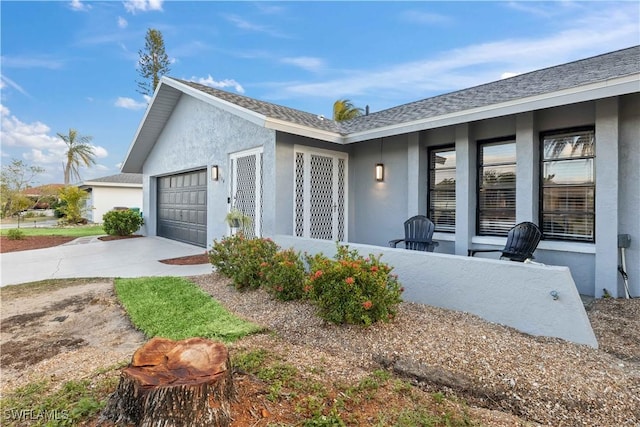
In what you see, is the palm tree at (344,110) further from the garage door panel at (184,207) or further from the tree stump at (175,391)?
the tree stump at (175,391)

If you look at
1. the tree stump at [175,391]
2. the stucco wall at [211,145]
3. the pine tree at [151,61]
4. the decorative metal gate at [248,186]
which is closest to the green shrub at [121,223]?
the stucco wall at [211,145]

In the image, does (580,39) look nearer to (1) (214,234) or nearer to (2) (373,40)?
(2) (373,40)

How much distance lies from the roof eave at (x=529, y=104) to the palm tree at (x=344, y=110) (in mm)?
14940

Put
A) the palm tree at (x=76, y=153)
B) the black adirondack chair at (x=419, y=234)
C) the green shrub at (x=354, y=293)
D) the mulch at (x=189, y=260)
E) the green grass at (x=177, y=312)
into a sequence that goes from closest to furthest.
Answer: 1. the green shrub at (x=354, y=293)
2. the green grass at (x=177, y=312)
3. the black adirondack chair at (x=419, y=234)
4. the mulch at (x=189, y=260)
5. the palm tree at (x=76, y=153)

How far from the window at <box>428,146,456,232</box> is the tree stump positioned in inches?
239

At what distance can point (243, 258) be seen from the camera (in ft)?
18.6

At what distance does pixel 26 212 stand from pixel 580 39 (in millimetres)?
32583

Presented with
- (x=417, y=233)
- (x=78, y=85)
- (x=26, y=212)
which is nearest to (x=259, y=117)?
(x=417, y=233)

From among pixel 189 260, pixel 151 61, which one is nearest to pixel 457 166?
pixel 189 260

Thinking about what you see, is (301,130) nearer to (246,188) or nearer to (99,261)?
(246,188)

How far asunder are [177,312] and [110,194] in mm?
24150

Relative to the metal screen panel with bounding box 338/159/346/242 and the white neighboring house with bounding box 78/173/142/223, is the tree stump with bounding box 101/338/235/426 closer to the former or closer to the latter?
the metal screen panel with bounding box 338/159/346/242

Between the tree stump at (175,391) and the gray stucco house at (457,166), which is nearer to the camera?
the tree stump at (175,391)

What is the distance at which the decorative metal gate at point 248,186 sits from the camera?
7.59m
